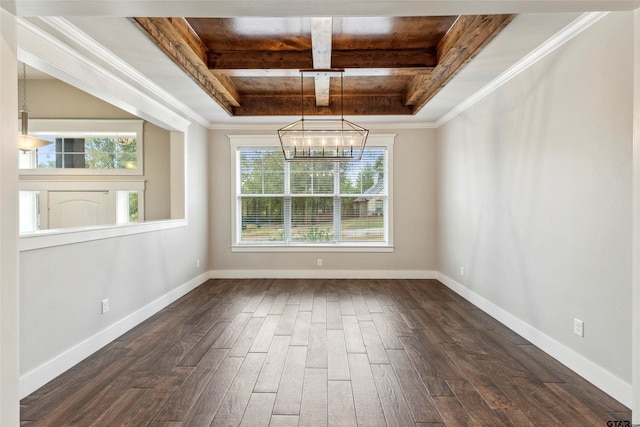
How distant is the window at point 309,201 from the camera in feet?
20.4

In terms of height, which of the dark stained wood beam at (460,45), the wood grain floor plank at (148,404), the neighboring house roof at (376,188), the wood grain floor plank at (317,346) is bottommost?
the wood grain floor plank at (148,404)

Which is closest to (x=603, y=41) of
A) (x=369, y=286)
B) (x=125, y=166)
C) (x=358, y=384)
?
(x=358, y=384)

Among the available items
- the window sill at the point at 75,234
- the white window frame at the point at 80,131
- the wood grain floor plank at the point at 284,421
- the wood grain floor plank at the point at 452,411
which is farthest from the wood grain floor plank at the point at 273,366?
the white window frame at the point at 80,131

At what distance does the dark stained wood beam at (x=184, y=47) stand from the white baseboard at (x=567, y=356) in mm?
4038

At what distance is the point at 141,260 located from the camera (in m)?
3.98

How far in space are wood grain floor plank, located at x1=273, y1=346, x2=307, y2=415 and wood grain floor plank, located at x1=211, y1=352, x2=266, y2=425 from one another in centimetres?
21

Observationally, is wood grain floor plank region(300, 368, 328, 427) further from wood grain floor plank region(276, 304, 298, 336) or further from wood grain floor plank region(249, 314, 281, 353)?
wood grain floor plank region(276, 304, 298, 336)

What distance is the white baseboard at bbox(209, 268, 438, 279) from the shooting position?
609 cm

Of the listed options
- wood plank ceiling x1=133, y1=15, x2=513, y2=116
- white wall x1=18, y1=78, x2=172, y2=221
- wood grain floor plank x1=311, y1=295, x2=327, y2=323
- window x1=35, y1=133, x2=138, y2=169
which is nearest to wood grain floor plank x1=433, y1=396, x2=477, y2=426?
wood grain floor plank x1=311, y1=295, x2=327, y2=323

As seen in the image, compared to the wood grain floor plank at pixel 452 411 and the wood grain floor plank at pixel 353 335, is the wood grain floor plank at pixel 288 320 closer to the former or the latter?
the wood grain floor plank at pixel 353 335

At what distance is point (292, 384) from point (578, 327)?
2.19 meters

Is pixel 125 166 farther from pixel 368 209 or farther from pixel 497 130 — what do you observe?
pixel 497 130

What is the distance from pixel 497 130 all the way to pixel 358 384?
3084mm

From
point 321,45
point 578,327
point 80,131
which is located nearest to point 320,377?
point 578,327
